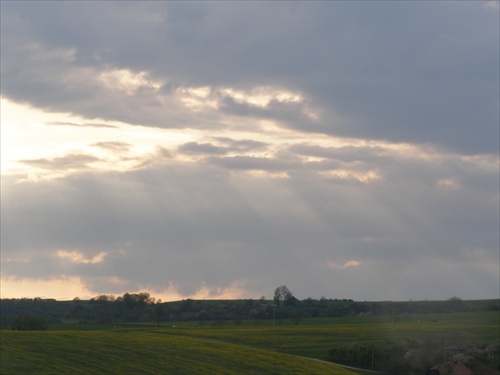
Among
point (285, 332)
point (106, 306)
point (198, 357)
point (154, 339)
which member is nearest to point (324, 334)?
point (285, 332)

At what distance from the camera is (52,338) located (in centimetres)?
6316

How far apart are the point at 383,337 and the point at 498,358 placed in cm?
2246

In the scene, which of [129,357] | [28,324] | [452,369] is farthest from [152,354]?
[452,369]

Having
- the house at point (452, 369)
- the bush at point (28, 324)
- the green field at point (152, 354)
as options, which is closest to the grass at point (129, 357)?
the green field at point (152, 354)

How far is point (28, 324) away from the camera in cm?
8794

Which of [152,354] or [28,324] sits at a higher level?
[28,324]

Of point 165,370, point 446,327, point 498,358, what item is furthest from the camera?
point 446,327

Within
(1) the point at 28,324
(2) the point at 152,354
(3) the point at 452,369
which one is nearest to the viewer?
(2) the point at 152,354

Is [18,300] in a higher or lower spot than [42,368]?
higher

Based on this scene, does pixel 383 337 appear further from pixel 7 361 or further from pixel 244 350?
pixel 7 361

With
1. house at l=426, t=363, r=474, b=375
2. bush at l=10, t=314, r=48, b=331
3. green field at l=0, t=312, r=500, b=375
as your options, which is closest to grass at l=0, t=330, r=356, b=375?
green field at l=0, t=312, r=500, b=375

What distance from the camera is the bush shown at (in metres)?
87.4

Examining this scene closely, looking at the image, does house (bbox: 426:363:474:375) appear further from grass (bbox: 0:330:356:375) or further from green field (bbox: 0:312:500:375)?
grass (bbox: 0:330:356:375)

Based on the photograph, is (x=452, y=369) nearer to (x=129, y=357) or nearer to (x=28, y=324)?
(x=129, y=357)
